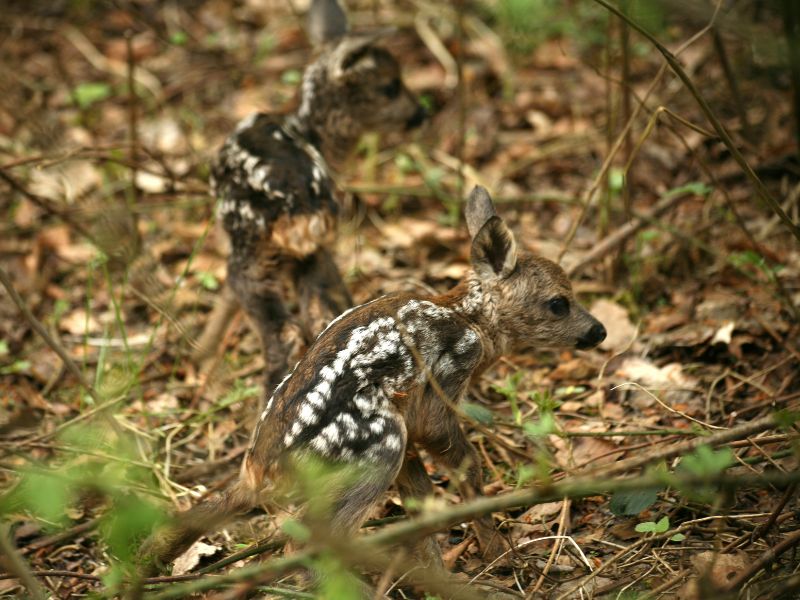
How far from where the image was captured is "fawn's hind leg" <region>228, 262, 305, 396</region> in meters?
5.46

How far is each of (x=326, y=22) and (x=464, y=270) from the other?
8.47 ft

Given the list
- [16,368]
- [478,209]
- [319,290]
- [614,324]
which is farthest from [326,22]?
[16,368]

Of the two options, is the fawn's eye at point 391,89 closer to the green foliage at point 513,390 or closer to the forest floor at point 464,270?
the forest floor at point 464,270

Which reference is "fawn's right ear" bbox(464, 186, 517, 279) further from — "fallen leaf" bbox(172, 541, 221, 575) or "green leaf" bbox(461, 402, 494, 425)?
"fallen leaf" bbox(172, 541, 221, 575)

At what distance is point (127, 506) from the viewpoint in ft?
9.45

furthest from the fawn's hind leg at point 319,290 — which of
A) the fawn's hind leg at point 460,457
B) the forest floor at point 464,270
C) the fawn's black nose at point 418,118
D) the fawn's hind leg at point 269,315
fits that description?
the fawn's black nose at point 418,118

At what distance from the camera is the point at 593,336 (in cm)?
501

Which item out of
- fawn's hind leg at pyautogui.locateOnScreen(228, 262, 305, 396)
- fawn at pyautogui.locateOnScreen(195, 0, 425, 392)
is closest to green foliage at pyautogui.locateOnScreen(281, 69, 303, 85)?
fawn at pyautogui.locateOnScreen(195, 0, 425, 392)

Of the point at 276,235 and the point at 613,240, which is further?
the point at 613,240

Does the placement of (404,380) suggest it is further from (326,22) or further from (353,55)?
(326,22)

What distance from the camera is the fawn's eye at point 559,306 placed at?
196 inches

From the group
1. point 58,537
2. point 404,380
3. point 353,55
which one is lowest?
point 58,537

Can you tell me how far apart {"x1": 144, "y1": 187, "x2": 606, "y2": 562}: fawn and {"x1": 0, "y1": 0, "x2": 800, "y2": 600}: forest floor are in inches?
13.3

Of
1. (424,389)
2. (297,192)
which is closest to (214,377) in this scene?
(297,192)
